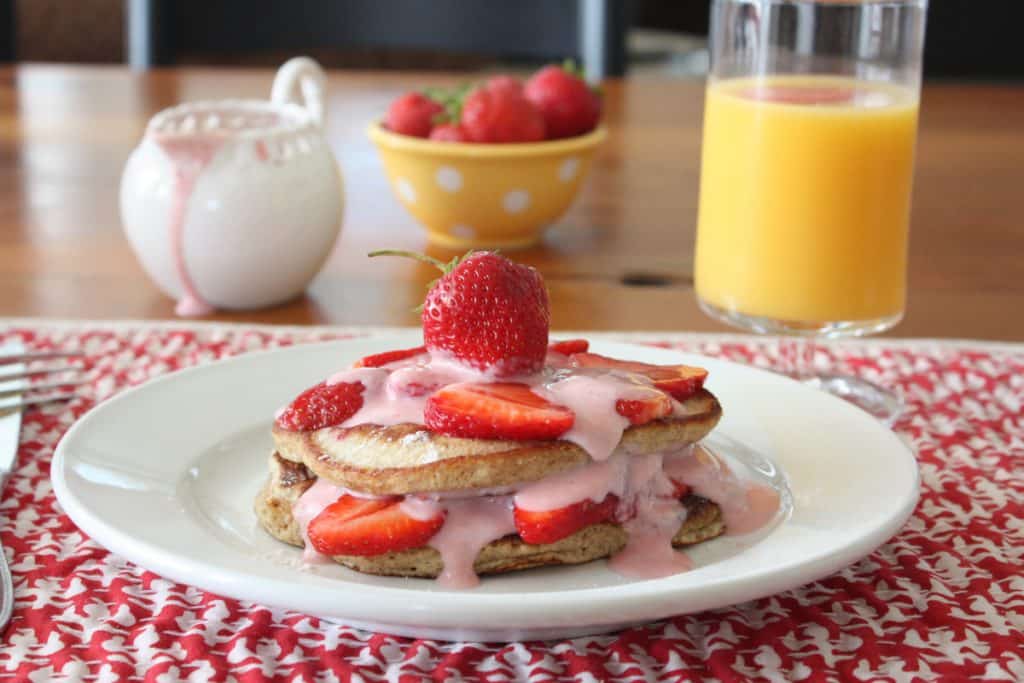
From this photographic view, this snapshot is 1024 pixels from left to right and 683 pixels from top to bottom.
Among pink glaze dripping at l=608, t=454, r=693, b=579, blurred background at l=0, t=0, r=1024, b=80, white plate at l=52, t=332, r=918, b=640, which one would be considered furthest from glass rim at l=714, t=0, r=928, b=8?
blurred background at l=0, t=0, r=1024, b=80

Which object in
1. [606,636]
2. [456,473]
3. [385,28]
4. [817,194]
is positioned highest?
[385,28]

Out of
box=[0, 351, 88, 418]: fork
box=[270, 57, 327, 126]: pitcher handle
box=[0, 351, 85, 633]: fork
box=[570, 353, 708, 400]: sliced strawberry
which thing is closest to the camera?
box=[570, 353, 708, 400]: sliced strawberry

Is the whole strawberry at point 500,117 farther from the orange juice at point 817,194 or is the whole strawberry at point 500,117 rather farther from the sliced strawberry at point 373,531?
the sliced strawberry at point 373,531

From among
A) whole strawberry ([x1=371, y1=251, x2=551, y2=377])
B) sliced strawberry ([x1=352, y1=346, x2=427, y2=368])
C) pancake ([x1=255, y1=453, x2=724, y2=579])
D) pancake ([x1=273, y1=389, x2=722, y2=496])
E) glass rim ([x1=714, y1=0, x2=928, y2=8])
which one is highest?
glass rim ([x1=714, y1=0, x2=928, y2=8])

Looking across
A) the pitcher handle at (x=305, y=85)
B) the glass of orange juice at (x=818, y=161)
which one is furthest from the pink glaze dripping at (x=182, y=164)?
the glass of orange juice at (x=818, y=161)

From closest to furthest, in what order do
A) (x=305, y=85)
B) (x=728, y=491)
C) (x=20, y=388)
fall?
(x=728, y=491), (x=20, y=388), (x=305, y=85)

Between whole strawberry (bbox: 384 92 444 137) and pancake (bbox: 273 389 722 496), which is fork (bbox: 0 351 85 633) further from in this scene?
whole strawberry (bbox: 384 92 444 137)

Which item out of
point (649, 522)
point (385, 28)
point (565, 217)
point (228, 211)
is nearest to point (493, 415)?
point (649, 522)

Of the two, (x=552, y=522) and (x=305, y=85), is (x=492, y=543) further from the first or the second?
(x=305, y=85)
